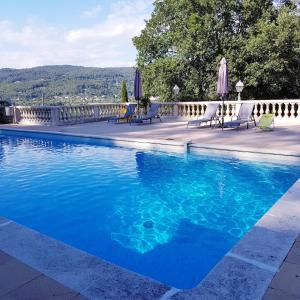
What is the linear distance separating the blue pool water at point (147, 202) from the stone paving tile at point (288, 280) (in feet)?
3.38

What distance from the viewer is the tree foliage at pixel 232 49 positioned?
795 inches

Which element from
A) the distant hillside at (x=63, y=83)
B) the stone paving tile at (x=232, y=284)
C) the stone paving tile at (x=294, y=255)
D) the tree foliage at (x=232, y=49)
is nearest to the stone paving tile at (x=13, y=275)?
the stone paving tile at (x=232, y=284)

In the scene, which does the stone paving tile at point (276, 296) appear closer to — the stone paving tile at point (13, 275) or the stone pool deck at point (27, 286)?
the stone pool deck at point (27, 286)

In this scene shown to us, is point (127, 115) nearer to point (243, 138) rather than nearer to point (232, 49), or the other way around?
point (243, 138)

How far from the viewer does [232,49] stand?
21.8 m

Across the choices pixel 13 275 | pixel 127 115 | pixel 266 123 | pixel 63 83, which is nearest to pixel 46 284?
pixel 13 275

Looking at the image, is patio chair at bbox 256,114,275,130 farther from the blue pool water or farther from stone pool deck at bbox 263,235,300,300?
stone pool deck at bbox 263,235,300,300

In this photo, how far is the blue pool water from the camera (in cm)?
400

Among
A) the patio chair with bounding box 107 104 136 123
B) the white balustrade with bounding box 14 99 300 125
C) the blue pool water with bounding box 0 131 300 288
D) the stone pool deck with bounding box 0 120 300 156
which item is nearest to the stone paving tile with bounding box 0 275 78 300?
the blue pool water with bounding box 0 131 300 288

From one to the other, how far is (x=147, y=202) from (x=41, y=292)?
3.47 metres

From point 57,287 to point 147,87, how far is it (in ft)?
73.1

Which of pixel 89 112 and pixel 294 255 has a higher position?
pixel 89 112

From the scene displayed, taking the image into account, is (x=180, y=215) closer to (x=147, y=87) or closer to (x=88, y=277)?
(x=88, y=277)

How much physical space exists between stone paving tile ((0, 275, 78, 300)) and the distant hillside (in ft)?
87.2
